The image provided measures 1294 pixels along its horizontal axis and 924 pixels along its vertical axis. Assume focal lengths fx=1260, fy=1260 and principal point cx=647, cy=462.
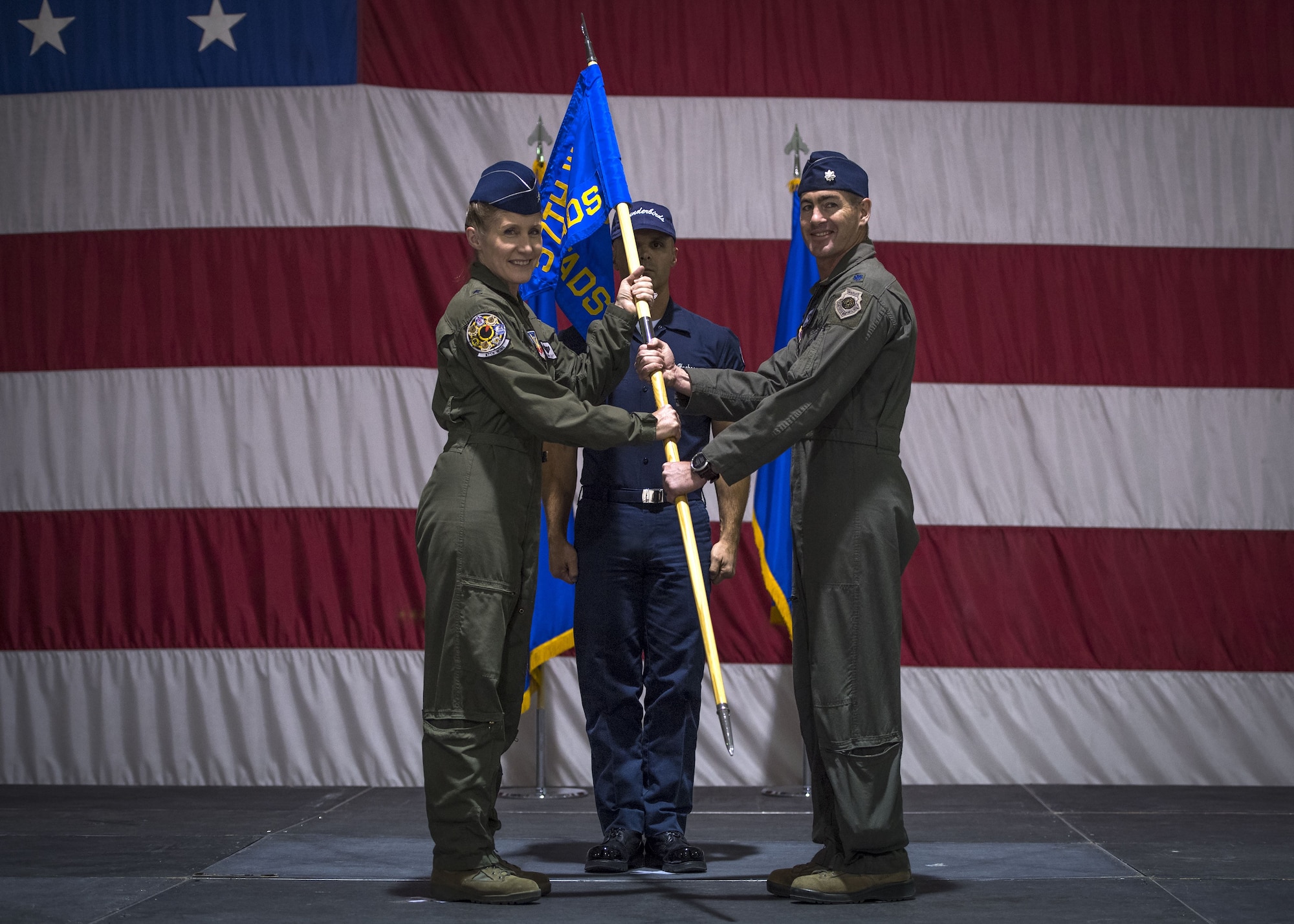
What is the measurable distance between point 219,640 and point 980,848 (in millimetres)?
2563

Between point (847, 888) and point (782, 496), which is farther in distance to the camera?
point (782, 496)

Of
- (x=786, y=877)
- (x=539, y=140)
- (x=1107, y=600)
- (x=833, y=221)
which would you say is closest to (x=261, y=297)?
(x=539, y=140)

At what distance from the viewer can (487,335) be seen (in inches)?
102

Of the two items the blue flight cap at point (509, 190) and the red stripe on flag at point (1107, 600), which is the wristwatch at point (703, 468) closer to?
the blue flight cap at point (509, 190)

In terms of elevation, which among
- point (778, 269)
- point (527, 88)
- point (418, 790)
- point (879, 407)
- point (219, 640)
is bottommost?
point (418, 790)

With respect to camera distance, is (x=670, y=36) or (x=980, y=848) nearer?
(x=980, y=848)

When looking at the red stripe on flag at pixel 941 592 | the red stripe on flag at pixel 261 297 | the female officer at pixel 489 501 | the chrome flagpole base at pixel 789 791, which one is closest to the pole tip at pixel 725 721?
the female officer at pixel 489 501

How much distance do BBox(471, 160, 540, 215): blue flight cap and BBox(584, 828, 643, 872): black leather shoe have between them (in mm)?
1430

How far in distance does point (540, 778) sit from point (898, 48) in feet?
9.09

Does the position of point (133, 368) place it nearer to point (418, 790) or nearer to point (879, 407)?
point (418, 790)

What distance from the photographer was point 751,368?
4262 mm

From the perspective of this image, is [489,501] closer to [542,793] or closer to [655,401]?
[655,401]

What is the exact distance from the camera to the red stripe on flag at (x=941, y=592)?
4258mm

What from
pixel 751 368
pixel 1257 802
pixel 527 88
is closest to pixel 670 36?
pixel 527 88
